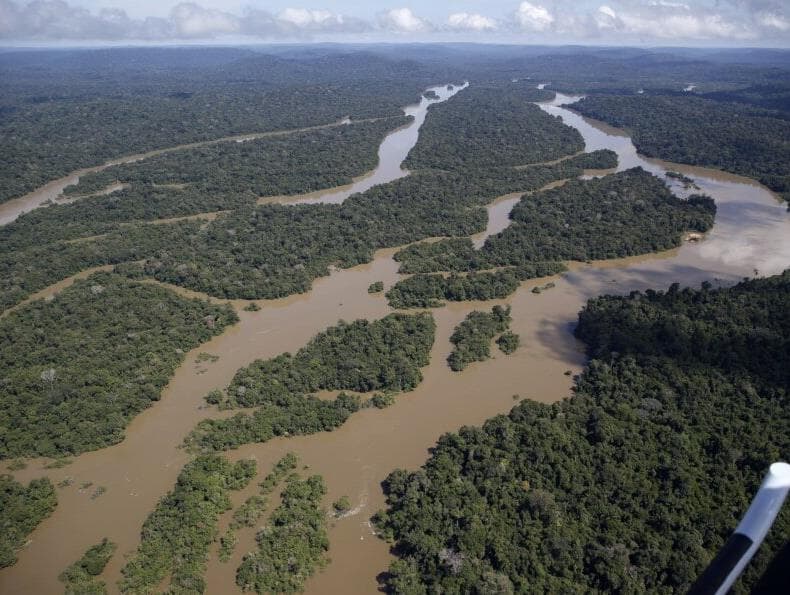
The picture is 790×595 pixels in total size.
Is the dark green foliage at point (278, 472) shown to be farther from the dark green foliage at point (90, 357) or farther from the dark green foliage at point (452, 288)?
the dark green foliage at point (452, 288)

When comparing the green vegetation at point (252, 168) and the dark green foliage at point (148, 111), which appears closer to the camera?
the green vegetation at point (252, 168)

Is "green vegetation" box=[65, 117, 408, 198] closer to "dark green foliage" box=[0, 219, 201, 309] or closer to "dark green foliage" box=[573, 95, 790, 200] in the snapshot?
"dark green foliage" box=[0, 219, 201, 309]

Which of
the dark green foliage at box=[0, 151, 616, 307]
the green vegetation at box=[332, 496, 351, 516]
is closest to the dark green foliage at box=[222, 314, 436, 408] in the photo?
the green vegetation at box=[332, 496, 351, 516]

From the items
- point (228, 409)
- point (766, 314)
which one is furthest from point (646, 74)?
point (228, 409)

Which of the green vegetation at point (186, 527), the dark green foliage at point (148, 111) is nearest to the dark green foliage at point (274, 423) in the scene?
the green vegetation at point (186, 527)

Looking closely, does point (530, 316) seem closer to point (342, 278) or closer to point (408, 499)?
point (342, 278)

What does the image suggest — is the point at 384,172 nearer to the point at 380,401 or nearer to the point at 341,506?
the point at 380,401
